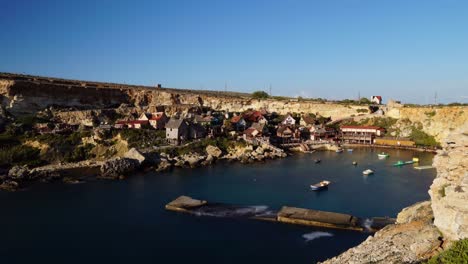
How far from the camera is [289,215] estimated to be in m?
25.9

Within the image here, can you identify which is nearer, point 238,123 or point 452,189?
point 452,189

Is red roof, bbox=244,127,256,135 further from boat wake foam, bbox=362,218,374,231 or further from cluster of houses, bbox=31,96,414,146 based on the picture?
boat wake foam, bbox=362,218,374,231

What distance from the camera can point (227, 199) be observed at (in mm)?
31266

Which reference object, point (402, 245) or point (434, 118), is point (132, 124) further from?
point (402, 245)

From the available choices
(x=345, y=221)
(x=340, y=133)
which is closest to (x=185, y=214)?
(x=345, y=221)

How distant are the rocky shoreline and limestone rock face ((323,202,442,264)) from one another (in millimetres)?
27663

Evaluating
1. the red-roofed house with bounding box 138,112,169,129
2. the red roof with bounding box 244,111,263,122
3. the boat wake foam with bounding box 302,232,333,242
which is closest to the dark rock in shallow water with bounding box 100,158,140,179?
the red-roofed house with bounding box 138,112,169,129

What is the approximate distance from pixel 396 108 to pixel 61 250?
5953 centimetres

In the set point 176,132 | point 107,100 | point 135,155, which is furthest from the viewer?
point 107,100

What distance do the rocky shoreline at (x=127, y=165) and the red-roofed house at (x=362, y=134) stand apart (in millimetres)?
15753

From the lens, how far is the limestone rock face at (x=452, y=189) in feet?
43.5

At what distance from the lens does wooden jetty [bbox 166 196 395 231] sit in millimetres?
24500

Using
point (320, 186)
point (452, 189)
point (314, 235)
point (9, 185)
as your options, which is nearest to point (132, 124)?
point (9, 185)

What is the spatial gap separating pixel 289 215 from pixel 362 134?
129ft
